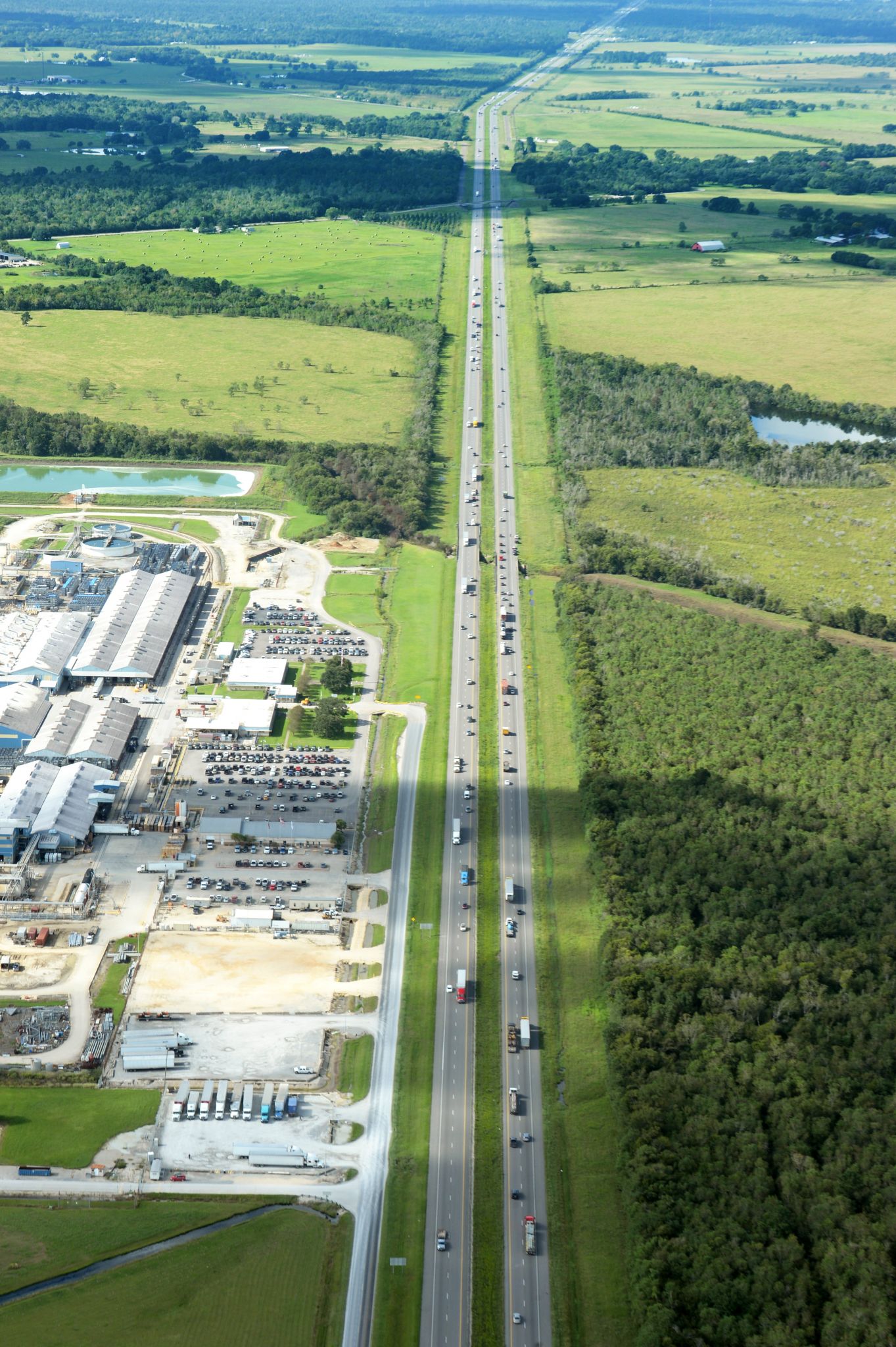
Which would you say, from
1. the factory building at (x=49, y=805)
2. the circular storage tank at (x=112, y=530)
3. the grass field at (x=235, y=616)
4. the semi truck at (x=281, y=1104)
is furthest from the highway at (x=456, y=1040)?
the circular storage tank at (x=112, y=530)

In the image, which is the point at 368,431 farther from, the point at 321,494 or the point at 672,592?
the point at 672,592

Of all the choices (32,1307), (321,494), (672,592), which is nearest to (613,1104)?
(32,1307)

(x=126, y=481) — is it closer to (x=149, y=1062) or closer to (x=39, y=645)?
(x=39, y=645)

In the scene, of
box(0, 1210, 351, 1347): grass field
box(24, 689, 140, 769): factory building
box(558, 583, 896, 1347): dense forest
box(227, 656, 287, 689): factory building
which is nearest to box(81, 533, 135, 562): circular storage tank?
box(227, 656, 287, 689): factory building

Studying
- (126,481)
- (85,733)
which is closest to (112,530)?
(126,481)

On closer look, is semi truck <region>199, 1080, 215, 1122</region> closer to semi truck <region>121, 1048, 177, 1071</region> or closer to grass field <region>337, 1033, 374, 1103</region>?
semi truck <region>121, 1048, 177, 1071</region>
